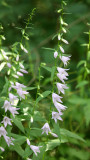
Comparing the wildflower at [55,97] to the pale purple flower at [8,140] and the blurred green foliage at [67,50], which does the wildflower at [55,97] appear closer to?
the pale purple flower at [8,140]

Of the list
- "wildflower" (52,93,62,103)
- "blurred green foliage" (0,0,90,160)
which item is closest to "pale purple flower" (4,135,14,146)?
"wildflower" (52,93,62,103)

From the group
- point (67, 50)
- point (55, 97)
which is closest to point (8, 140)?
point (55, 97)

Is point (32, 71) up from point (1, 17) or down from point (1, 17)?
down

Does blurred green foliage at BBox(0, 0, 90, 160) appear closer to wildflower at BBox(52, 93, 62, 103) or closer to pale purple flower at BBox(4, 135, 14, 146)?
pale purple flower at BBox(4, 135, 14, 146)

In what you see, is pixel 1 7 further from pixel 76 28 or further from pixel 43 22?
pixel 76 28

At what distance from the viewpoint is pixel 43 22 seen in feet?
19.4

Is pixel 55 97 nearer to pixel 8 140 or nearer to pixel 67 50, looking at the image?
pixel 8 140

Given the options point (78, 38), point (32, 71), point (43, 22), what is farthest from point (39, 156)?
point (43, 22)

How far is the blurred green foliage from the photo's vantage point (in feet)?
12.5

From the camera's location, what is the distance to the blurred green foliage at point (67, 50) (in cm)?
380

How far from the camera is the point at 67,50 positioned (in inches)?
195

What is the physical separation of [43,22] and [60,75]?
150 inches

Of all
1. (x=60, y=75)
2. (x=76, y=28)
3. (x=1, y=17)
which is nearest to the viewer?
(x=60, y=75)

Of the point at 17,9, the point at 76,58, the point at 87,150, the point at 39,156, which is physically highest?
the point at 17,9
